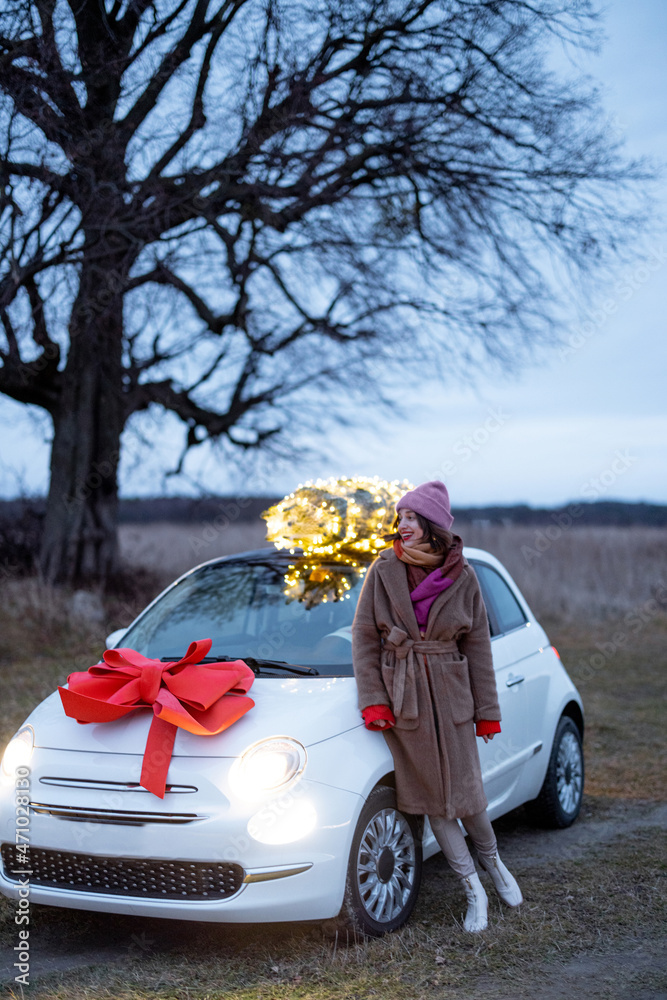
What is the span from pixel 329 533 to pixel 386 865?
1.78 metres

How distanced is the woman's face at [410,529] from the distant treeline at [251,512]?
246 cm

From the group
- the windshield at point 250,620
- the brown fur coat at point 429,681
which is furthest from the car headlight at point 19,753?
the brown fur coat at point 429,681

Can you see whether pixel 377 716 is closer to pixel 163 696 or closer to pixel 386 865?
pixel 386 865

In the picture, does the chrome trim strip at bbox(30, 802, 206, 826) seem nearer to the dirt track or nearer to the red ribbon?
the red ribbon

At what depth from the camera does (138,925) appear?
4168 millimetres

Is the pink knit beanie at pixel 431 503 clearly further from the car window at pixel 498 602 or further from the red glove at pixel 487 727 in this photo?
the car window at pixel 498 602

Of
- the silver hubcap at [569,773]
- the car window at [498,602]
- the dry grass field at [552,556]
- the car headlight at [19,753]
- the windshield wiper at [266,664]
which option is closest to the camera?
the car headlight at [19,753]

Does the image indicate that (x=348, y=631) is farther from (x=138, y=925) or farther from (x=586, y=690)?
(x=586, y=690)

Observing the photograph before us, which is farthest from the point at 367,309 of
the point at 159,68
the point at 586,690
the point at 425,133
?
the point at 586,690

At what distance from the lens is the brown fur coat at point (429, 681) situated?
156 inches

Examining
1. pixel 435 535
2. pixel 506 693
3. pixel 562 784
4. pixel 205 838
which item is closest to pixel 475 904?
pixel 506 693

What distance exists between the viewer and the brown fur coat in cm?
397

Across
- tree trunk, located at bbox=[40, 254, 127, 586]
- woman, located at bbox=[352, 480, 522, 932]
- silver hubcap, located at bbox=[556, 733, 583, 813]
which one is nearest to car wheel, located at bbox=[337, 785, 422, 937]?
woman, located at bbox=[352, 480, 522, 932]

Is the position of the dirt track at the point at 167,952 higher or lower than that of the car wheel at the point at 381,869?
lower
